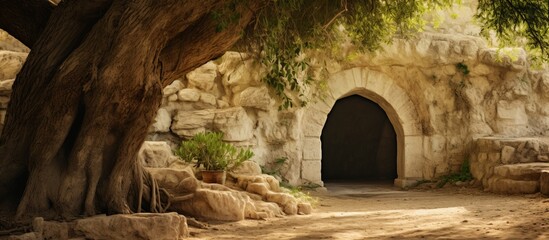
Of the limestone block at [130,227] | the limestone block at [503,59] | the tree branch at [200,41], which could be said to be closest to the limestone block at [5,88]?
the tree branch at [200,41]

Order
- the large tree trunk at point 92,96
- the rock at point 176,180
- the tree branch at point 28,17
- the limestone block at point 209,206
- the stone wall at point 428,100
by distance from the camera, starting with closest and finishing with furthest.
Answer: the large tree trunk at point 92,96
the tree branch at point 28,17
the limestone block at point 209,206
the rock at point 176,180
the stone wall at point 428,100

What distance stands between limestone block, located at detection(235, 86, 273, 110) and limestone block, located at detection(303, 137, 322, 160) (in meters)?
1.57

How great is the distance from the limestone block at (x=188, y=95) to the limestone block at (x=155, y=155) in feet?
7.32

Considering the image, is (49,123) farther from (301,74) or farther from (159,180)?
(301,74)

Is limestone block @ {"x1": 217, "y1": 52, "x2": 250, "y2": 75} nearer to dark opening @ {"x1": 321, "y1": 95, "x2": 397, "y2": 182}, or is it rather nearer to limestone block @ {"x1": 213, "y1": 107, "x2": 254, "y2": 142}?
limestone block @ {"x1": 213, "y1": 107, "x2": 254, "y2": 142}

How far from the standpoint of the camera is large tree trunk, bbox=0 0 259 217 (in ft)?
17.6

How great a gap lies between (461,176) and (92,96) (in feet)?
31.3

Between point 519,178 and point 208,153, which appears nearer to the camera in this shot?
point 208,153

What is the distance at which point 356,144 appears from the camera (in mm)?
16938

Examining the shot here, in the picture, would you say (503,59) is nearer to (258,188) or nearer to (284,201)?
(284,201)

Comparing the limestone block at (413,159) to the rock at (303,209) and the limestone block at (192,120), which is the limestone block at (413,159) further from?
the rock at (303,209)

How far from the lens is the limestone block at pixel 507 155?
36.3 feet

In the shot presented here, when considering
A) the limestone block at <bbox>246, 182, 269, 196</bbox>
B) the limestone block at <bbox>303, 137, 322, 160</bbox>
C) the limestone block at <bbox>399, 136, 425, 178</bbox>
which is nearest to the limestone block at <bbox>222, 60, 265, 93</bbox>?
the limestone block at <bbox>303, 137, 322, 160</bbox>

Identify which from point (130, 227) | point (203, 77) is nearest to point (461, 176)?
point (203, 77)
